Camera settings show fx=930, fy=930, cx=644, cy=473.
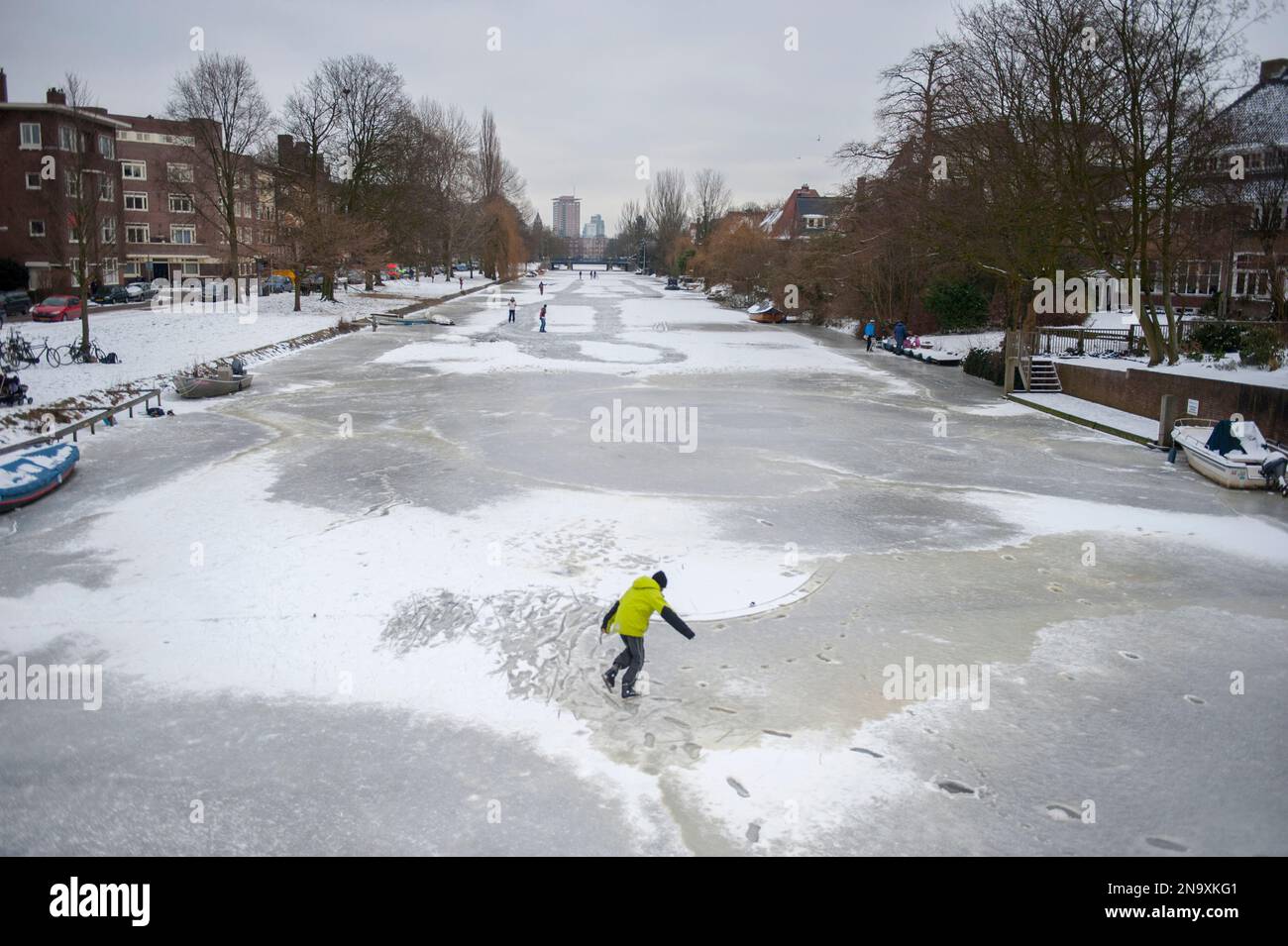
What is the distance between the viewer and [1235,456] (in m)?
17.2

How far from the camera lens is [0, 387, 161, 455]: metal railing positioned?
18094 millimetres

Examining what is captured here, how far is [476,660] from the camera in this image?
30.9ft

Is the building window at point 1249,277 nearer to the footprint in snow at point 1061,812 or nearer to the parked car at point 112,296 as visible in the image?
the footprint in snow at point 1061,812

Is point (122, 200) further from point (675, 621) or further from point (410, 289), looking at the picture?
point (675, 621)

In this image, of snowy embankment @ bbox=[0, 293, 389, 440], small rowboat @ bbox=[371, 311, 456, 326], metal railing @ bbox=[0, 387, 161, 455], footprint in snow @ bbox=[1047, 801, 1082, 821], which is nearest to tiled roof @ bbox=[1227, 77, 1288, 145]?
small rowboat @ bbox=[371, 311, 456, 326]

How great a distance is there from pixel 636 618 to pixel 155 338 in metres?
31.6

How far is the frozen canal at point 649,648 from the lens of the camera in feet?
22.0

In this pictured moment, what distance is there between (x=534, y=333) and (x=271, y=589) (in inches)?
1343

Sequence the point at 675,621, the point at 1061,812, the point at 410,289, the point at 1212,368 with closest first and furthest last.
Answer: the point at 1061,812, the point at 675,621, the point at 1212,368, the point at 410,289

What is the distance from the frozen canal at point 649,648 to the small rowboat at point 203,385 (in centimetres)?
508

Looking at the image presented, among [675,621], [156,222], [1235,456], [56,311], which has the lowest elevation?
[675,621]

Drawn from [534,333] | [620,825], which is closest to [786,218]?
[534,333]

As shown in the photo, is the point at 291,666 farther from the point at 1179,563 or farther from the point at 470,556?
the point at 1179,563

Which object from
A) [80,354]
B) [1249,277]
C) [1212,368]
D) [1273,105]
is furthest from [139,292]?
[1273,105]
